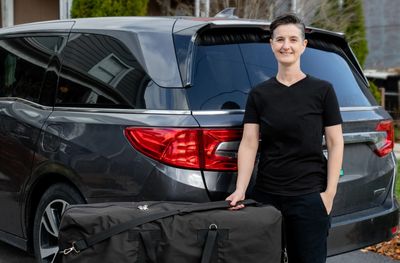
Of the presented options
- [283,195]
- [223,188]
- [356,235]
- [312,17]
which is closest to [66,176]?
[223,188]

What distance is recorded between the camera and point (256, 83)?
10.9 feet

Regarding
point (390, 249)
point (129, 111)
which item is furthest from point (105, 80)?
point (390, 249)

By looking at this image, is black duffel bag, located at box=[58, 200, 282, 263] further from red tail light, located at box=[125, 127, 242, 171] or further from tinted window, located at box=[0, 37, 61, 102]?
tinted window, located at box=[0, 37, 61, 102]

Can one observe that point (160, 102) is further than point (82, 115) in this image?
No

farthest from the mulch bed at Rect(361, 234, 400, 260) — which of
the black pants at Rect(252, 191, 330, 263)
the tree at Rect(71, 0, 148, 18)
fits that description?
the tree at Rect(71, 0, 148, 18)

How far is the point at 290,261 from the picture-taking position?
307 centimetres

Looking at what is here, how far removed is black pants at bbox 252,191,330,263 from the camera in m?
2.92

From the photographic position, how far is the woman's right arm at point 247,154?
117 inches

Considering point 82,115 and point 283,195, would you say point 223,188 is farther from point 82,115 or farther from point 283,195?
point 82,115

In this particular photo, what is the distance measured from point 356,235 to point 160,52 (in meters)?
1.55

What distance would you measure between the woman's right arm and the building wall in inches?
496

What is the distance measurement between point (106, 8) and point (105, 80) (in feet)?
26.5

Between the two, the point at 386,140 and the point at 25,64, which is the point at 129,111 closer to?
the point at 25,64

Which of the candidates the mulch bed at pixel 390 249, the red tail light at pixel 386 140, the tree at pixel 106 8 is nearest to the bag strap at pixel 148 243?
the red tail light at pixel 386 140
